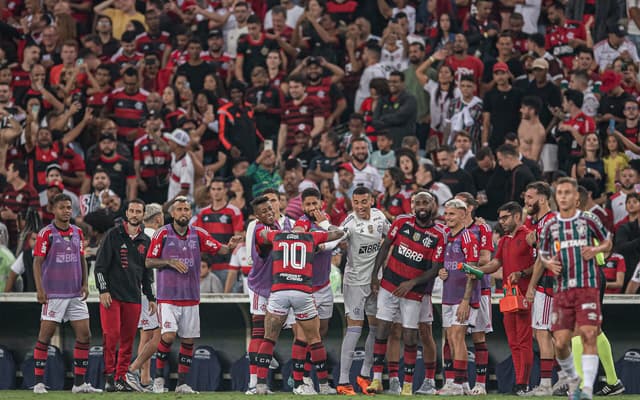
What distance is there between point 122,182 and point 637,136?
8.57m

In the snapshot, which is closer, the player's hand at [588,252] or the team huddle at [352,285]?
the player's hand at [588,252]

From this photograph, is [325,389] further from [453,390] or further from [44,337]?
[44,337]

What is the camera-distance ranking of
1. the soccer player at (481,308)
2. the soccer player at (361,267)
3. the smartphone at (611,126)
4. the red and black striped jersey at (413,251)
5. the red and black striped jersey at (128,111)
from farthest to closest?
1. the red and black striped jersey at (128,111)
2. the smartphone at (611,126)
3. the soccer player at (361,267)
4. the soccer player at (481,308)
5. the red and black striped jersey at (413,251)

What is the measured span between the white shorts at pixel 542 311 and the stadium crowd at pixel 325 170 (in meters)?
0.04

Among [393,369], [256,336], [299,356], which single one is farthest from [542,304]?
[256,336]

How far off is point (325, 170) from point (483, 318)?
5575mm

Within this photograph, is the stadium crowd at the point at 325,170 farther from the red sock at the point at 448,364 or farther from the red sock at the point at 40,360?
the red sock at the point at 40,360

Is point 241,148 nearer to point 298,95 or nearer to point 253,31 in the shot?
point 298,95

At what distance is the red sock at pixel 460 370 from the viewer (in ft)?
47.3

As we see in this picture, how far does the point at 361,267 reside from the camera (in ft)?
48.9

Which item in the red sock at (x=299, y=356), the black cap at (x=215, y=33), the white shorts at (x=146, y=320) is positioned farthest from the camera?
the black cap at (x=215, y=33)

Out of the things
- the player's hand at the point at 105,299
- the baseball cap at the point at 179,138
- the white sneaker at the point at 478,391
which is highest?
the baseball cap at the point at 179,138

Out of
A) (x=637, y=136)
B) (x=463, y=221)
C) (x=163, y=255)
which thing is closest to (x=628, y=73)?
(x=637, y=136)

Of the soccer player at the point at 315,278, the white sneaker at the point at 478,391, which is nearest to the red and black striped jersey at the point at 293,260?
the soccer player at the point at 315,278
